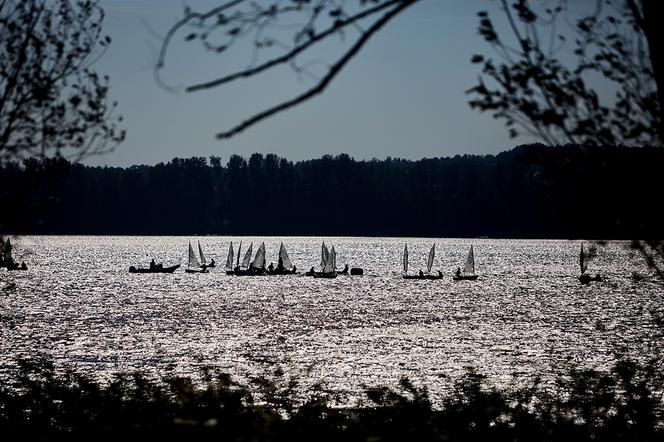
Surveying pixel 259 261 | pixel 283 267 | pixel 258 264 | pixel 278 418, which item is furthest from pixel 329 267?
pixel 278 418

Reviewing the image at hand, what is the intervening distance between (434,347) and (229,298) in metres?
42.7

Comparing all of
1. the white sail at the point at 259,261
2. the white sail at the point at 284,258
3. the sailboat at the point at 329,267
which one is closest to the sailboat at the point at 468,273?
the sailboat at the point at 329,267

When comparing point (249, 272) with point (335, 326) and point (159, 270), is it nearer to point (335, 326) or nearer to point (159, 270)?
point (159, 270)

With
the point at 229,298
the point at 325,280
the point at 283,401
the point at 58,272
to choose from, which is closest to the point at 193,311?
→ the point at 229,298

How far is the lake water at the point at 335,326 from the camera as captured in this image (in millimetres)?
37469

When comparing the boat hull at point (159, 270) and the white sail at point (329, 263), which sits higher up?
the white sail at point (329, 263)

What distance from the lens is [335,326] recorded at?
2281 inches

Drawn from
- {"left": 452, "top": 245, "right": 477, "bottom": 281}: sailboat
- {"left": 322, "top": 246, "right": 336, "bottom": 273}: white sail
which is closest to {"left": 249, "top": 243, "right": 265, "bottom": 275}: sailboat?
{"left": 322, "top": 246, "right": 336, "bottom": 273}: white sail

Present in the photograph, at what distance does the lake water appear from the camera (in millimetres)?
37469

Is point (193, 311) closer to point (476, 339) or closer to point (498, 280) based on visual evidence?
point (476, 339)

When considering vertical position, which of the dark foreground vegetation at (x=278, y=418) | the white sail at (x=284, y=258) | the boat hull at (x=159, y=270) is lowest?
the boat hull at (x=159, y=270)

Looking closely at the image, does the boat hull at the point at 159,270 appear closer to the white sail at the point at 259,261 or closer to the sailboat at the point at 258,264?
the sailboat at the point at 258,264

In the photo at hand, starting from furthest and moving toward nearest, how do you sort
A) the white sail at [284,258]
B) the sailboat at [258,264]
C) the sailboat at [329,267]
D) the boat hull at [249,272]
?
the boat hull at [249,272], the white sail at [284,258], the sailboat at [329,267], the sailboat at [258,264]

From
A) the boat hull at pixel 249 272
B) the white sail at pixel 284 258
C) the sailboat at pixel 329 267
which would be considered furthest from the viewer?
the boat hull at pixel 249 272
